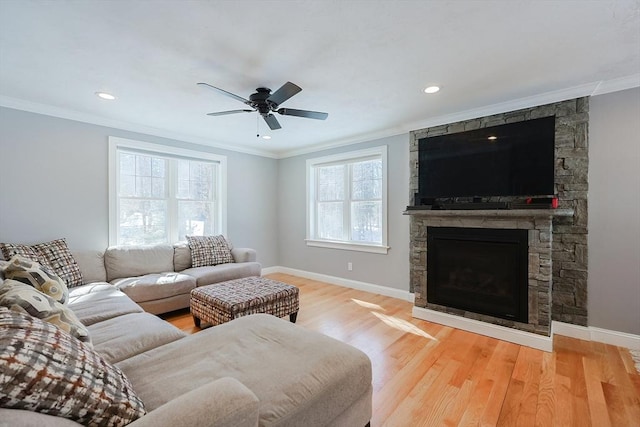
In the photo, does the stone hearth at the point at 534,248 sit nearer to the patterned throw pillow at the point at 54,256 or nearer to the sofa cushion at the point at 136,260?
→ the sofa cushion at the point at 136,260

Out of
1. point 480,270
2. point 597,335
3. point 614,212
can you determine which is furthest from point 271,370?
point 614,212

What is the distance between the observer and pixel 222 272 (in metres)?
3.77

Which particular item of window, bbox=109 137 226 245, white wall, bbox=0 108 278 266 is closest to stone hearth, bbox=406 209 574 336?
window, bbox=109 137 226 245

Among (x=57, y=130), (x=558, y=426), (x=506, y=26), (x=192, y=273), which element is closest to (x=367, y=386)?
(x=558, y=426)

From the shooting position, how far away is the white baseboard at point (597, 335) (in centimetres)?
261

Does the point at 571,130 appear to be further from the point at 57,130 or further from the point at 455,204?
the point at 57,130

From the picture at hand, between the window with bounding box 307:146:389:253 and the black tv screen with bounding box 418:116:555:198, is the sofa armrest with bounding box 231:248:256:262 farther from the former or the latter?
the black tv screen with bounding box 418:116:555:198

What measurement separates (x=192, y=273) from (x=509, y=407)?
342 cm

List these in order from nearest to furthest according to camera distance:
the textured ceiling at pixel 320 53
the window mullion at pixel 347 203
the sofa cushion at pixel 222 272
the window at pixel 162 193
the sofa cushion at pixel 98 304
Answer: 1. the textured ceiling at pixel 320 53
2. the sofa cushion at pixel 98 304
3. the sofa cushion at pixel 222 272
4. the window at pixel 162 193
5. the window mullion at pixel 347 203

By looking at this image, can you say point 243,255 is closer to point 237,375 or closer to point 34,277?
point 34,277

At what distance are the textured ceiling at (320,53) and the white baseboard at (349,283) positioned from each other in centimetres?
245

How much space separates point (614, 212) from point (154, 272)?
199 inches

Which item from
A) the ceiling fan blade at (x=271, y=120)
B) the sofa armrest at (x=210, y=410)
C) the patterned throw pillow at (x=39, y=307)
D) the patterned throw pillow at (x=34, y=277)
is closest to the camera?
the sofa armrest at (x=210, y=410)

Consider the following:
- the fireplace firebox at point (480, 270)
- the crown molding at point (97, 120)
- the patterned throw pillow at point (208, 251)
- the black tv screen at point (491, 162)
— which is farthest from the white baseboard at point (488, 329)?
the crown molding at point (97, 120)
